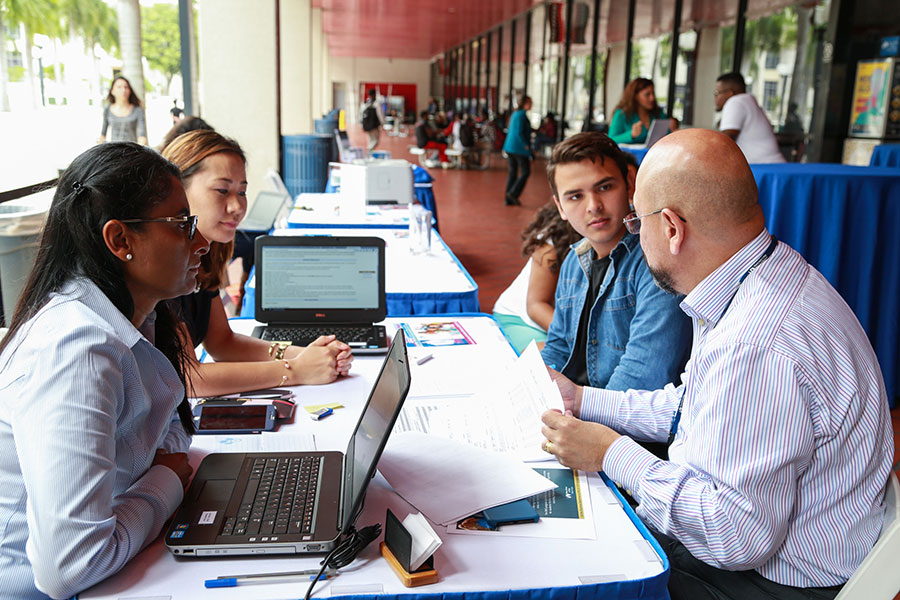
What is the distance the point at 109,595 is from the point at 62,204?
0.60 m

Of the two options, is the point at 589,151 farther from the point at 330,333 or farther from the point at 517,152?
the point at 517,152

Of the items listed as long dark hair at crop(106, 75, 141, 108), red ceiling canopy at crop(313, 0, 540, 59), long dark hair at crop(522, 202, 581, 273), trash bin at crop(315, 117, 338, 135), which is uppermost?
red ceiling canopy at crop(313, 0, 540, 59)

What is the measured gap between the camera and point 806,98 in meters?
8.32

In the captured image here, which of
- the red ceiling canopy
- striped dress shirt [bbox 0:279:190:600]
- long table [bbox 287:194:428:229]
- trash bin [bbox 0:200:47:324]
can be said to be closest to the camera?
striped dress shirt [bbox 0:279:190:600]

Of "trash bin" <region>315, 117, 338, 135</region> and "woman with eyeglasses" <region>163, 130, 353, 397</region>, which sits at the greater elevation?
"trash bin" <region>315, 117, 338, 135</region>

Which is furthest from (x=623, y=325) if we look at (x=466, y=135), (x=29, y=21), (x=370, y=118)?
(x=466, y=135)

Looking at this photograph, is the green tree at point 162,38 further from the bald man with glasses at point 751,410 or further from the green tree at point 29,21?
the bald man with glasses at point 751,410

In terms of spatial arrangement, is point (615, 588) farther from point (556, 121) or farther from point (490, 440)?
point (556, 121)

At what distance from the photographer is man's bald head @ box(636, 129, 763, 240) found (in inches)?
51.2

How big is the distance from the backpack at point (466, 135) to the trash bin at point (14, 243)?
12.7 metres

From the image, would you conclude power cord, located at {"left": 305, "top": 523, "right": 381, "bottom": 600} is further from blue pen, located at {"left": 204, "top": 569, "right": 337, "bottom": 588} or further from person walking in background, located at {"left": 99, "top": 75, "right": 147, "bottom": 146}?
person walking in background, located at {"left": 99, "top": 75, "right": 147, "bottom": 146}

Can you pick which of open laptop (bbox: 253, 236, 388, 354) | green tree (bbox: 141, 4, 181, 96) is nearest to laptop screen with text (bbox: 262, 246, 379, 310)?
open laptop (bbox: 253, 236, 388, 354)

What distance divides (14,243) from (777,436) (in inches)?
109

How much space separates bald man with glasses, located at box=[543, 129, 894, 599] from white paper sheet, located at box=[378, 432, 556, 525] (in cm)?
19
